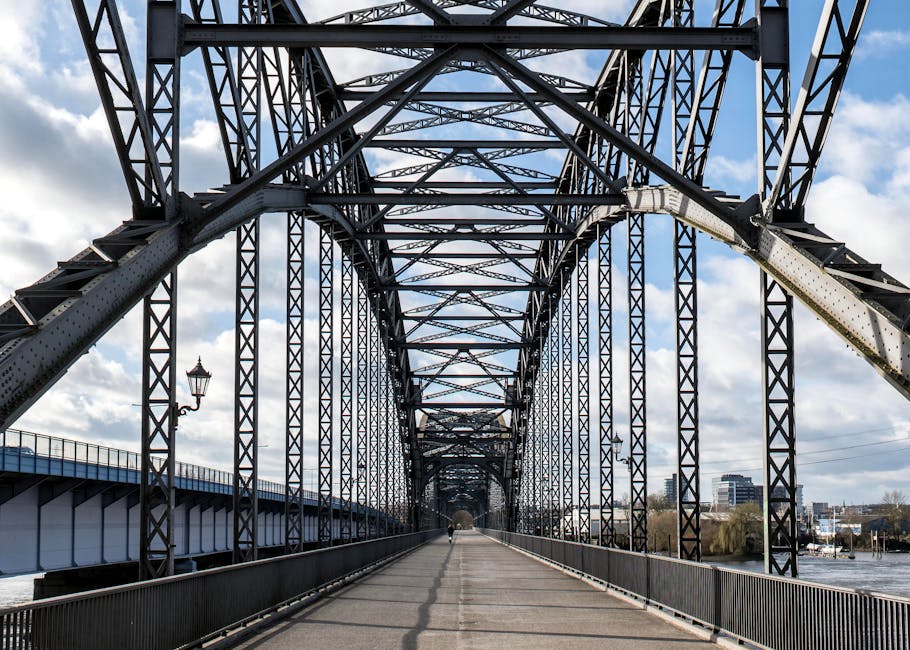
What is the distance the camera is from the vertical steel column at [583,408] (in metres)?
40.2

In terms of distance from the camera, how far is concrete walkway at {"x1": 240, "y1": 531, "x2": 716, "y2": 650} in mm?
16469

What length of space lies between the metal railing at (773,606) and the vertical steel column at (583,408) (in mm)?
16004

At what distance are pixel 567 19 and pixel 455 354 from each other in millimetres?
49568

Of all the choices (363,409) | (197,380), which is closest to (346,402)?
(363,409)

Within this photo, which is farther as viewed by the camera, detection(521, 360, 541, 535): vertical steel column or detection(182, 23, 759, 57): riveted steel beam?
detection(521, 360, 541, 535): vertical steel column

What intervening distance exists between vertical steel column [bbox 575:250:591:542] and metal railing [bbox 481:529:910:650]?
1600 centimetres

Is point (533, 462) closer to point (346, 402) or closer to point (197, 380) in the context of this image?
point (346, 402)

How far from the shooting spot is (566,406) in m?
48.8

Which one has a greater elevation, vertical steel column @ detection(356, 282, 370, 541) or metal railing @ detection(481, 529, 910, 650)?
vertical steel column @ detection(356, 282, 370, 541)

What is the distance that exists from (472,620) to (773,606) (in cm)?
658

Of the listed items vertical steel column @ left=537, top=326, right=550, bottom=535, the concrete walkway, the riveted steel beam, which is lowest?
the concrete walkway

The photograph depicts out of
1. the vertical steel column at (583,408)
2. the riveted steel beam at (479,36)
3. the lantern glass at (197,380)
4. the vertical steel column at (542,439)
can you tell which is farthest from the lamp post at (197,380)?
the vertical steel column at (542,439)

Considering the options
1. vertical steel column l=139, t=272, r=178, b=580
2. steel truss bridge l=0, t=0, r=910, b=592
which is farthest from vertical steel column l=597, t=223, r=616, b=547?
vertical steel column l=139, t=272, r=178, b=580

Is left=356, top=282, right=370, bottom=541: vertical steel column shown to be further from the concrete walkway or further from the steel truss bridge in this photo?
the concrete walkway
